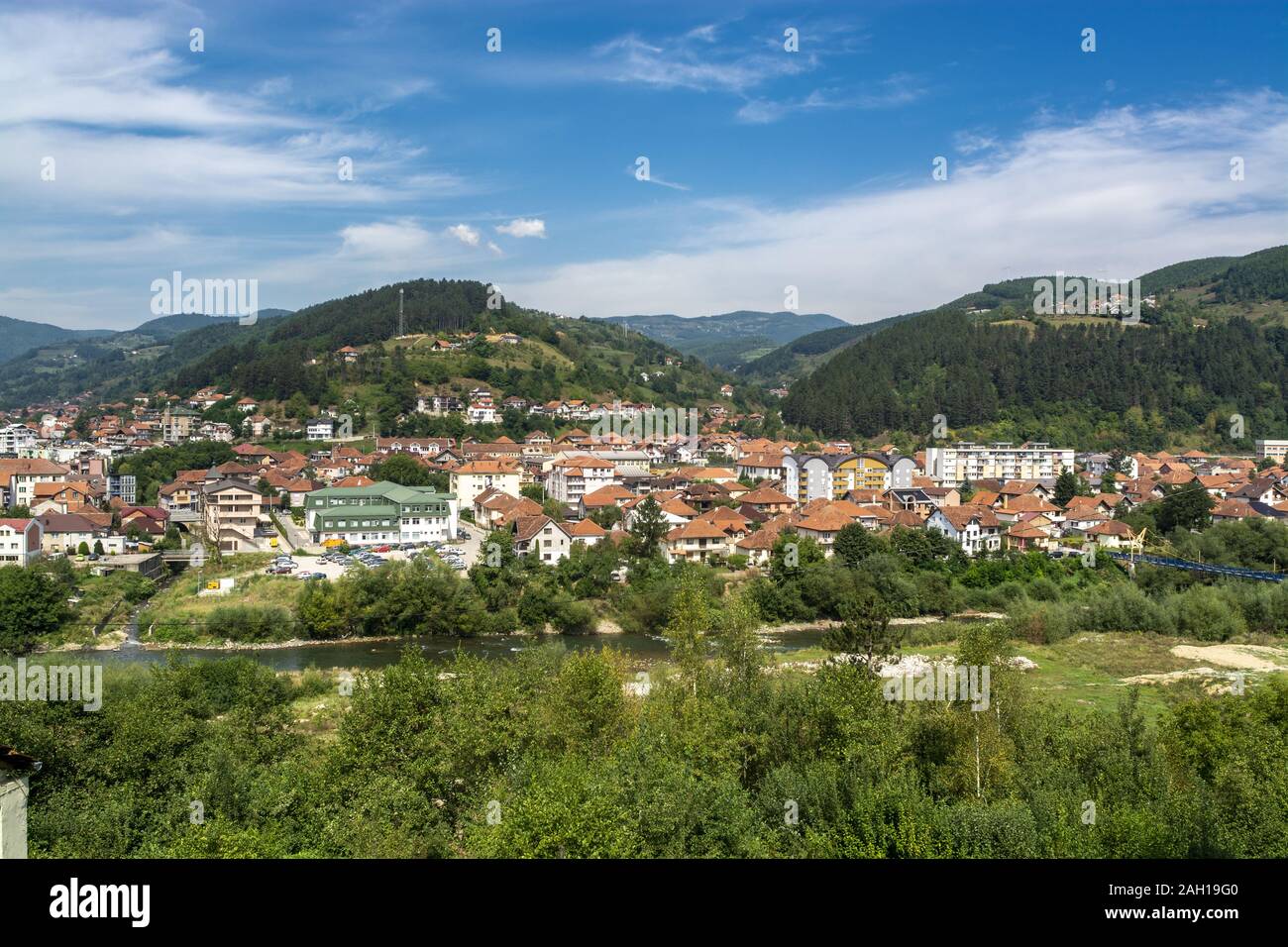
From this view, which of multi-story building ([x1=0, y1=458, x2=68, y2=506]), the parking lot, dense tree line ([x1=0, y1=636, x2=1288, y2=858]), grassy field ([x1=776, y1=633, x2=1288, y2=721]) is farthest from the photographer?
multi-story building ([x1=0, y1=458, x2=68, y2=506])

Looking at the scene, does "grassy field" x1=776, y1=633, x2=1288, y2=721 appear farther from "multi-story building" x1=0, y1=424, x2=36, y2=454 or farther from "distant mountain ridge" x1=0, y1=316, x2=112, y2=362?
"distant mountain ridge" x1=0, y1=316, x2=112, y2=362

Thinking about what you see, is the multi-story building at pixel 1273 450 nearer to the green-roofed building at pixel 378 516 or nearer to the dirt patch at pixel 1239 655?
the dirt patch at pixel 1239 655

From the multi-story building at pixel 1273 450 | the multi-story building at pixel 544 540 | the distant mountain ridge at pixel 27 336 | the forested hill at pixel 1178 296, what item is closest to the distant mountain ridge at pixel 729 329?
the forested hill at pixel 1178 296

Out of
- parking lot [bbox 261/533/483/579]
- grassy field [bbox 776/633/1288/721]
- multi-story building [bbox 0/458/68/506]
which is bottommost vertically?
grassy field [bbox 776/633/1288/721]

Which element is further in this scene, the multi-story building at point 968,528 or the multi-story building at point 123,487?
the multi-story building at point 123,487

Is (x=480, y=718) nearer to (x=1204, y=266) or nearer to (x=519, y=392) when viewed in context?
(x=519, y=392)

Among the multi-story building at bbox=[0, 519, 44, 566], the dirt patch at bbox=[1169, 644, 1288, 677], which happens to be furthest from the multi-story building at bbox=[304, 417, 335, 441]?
the dirt patch at bbox=[1169, 644, 1288, 677]

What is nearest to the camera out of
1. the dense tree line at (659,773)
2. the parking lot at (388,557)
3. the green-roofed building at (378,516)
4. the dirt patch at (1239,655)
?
the dense tree line at (659,773)
